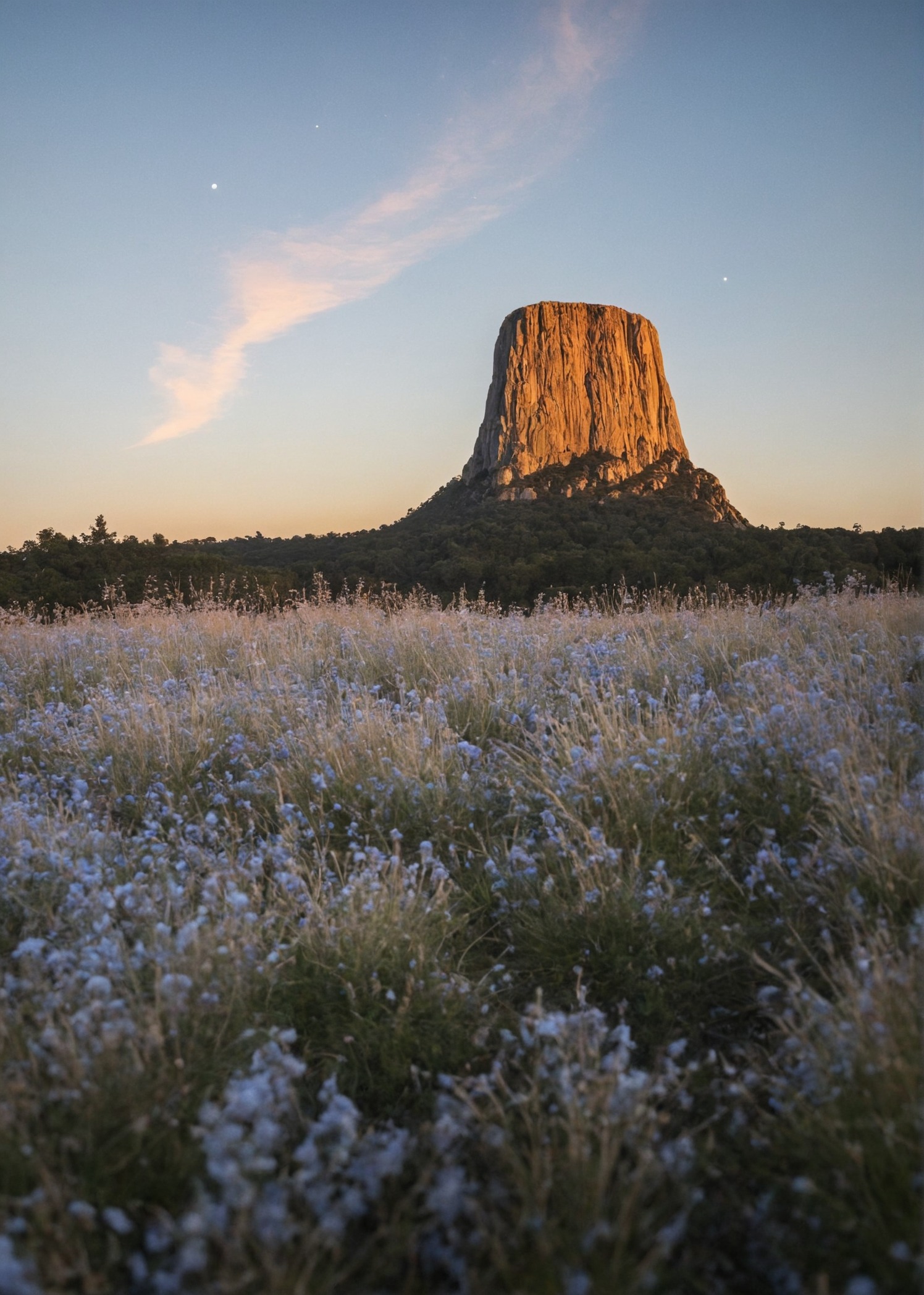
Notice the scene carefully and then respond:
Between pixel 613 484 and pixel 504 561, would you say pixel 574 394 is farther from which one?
pixel 504 561

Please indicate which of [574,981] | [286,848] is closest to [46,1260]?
[574,981]

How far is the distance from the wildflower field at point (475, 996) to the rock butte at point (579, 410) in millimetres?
55501

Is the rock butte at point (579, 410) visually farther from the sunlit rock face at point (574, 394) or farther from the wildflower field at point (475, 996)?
the wildflower field at point (475, 996)

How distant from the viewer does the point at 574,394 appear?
76.3m

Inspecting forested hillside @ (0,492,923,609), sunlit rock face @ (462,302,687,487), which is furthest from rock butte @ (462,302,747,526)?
forested hillside @ (0,492,923,609)

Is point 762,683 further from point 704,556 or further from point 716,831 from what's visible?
point 704,556

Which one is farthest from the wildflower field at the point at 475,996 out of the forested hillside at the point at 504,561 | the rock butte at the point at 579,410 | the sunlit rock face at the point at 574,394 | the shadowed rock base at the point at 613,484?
the sunlit rock face at the point at 574,394

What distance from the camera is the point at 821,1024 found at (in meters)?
1.86

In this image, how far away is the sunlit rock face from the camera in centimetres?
6969

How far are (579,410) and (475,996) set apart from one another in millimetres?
78699

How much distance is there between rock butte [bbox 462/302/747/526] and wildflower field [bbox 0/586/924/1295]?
182ft

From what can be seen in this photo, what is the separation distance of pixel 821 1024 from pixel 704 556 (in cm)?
2571

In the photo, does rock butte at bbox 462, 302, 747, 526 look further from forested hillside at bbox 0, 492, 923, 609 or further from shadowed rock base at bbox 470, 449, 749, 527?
forested hillside at bbox 0, 492, 923, 609

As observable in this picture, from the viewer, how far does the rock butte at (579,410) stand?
206 feet
